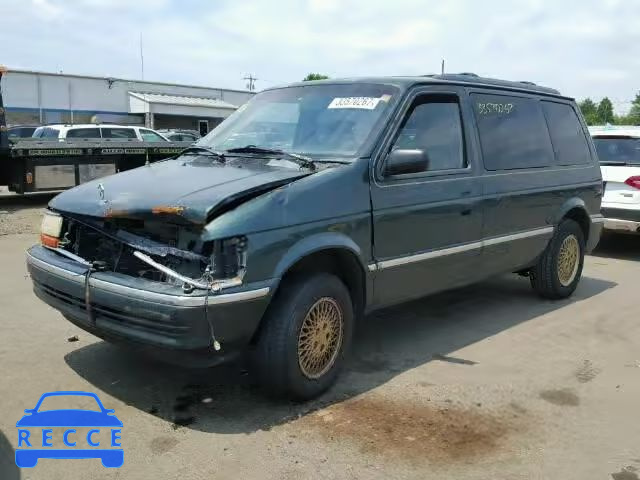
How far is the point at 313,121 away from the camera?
460 cm

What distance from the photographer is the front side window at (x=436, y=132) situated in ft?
15.0

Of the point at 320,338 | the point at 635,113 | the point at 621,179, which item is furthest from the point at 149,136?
the point at 635,113

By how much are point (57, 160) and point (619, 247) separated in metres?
10.4

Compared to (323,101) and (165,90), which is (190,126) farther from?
(323,101)

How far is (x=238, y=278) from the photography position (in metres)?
3.36

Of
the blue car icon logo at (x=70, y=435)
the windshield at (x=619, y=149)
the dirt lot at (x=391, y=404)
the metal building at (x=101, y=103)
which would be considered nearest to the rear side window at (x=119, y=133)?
the dirt lot at (x=391, y=404)

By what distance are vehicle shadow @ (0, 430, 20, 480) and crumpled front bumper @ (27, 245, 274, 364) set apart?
752mm

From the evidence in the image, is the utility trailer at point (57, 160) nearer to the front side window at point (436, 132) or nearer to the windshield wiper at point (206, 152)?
the windshield wiper at point (206, 152)

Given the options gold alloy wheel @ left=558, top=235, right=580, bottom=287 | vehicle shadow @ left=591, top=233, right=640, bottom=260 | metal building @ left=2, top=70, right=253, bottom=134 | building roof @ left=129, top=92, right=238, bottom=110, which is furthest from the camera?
building roof @ left=129, top=92, right=238, bottom=110

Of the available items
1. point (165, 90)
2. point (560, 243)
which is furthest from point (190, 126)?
point (560, 243)

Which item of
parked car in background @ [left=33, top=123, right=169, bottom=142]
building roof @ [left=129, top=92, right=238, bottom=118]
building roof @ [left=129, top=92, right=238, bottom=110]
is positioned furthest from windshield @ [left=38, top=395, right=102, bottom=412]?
building roof @ [left=129, top=92, right=238, bottom=110]

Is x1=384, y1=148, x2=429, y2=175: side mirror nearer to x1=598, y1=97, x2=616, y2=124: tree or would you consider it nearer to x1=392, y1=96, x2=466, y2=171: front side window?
x1=392, y1=96, x2=466, y2=171: front side window

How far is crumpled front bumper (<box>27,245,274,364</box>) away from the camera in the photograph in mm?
3266

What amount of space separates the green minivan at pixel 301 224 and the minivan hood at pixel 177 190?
0.5 inches
